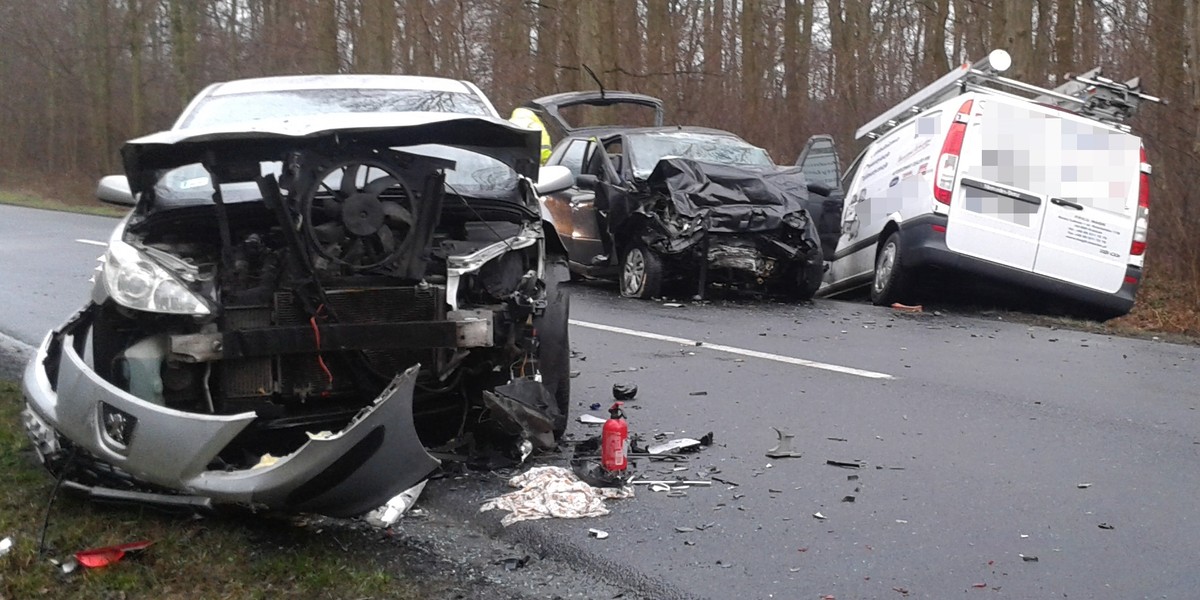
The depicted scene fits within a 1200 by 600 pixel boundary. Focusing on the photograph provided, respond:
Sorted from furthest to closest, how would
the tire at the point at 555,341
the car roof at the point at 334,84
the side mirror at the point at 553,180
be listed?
the car roof at the point at 334,84 → the side mirror at the point at 553,180 → the tire at the point at 555,341

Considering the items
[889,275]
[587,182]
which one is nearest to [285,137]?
[587,182]

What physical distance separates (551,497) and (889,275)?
7.50 m

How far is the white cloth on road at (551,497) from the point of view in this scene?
474cm

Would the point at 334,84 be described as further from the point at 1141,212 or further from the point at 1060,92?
the point at 1060,92

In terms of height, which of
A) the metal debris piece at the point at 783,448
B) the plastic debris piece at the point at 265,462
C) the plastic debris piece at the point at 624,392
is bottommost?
the metal debris piece at the point at 783,448

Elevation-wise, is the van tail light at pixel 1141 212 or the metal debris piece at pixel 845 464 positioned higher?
the van tail light at pixel 1141 212

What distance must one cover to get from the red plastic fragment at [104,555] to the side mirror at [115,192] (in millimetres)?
1814

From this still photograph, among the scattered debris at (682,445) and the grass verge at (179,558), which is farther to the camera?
the scattered debris at (682,445)

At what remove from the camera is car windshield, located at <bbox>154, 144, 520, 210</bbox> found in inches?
196

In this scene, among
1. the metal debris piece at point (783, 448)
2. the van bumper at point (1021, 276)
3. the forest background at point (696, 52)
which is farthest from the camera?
the forest background at point (696, 52)

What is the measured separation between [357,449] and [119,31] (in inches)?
1359

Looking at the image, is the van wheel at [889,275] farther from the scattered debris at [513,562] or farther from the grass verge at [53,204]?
the grass verge at [53,204]

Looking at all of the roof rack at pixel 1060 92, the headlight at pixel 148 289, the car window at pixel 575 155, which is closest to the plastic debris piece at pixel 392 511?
the headlight at pixel 148 289

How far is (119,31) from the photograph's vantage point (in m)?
34.9
